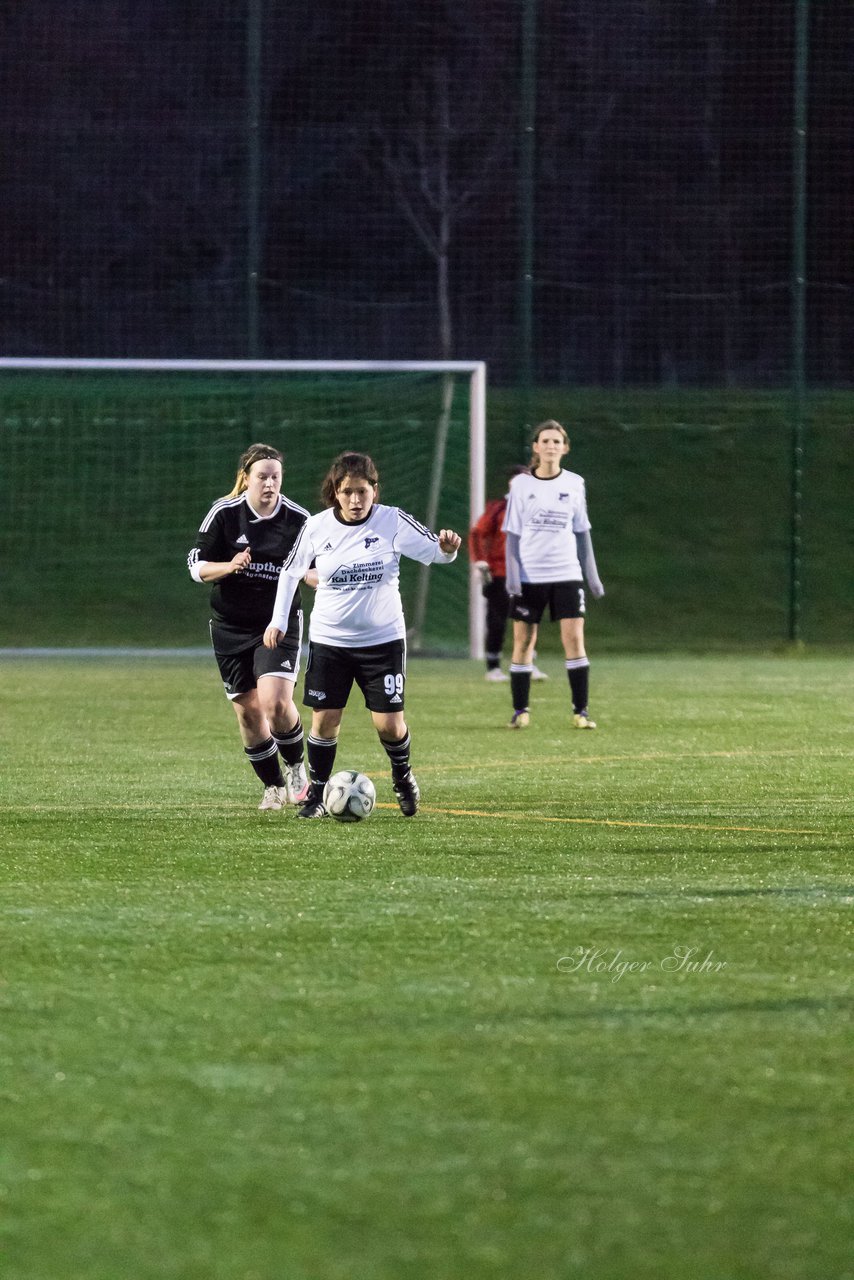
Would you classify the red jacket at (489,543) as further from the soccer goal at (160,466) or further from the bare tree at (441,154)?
the bare tree at (441,154)

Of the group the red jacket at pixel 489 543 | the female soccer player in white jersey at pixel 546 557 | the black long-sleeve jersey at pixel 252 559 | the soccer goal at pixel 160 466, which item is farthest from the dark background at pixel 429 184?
the black long-sleeve jersey at pixel 252 559

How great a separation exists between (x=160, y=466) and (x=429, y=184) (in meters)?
6.14

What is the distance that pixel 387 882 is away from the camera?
636 centimetres

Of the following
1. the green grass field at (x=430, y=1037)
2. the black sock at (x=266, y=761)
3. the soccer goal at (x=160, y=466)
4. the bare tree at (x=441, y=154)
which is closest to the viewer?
the green grass field at (x=430, y=1037)

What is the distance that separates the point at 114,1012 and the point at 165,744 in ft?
22.4

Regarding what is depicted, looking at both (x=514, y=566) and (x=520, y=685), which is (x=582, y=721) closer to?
(x=520, y=685)

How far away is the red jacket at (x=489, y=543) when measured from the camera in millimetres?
17047

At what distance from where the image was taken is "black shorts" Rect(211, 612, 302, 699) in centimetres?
835

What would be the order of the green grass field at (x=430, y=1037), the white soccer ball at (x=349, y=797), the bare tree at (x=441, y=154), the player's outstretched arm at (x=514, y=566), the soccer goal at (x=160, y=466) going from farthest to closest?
the bare tree at (x=441, y=154) → the soccer goal at (x=160, y=466) → the player's outstretched arm at (x=514, y=566) → the white soccer ball at (x=349, y=797) → the green grass field at (x=430, y=1037)

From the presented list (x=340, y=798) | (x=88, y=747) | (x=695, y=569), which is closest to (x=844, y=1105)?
(x=340, y=798)

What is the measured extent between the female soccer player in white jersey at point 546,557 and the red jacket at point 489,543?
4.27m

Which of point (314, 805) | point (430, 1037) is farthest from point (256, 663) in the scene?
point (430, 1037)

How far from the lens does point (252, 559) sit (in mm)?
8406

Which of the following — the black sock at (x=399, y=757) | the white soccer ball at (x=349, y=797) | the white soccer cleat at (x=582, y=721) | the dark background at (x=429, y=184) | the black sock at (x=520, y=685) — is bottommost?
the white soccer cleat at (x=582, y=721)
